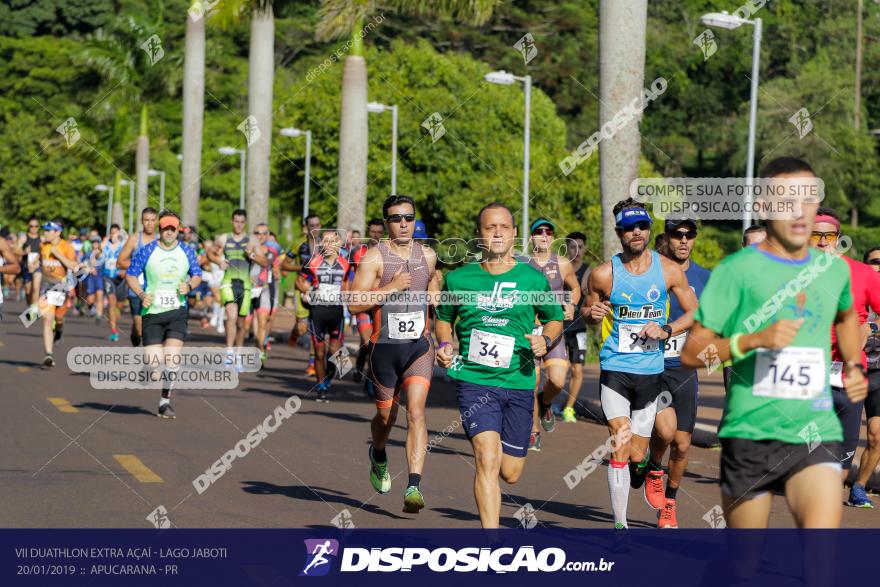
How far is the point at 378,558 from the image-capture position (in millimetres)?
8195

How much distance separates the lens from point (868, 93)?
65.9m

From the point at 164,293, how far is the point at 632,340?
717 centimetres

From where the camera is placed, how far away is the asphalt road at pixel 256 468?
31.8 feet

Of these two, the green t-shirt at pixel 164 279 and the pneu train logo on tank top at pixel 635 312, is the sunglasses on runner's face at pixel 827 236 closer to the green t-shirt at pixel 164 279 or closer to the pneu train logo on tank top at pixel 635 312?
the pneu train logo on tank top at pixel 635 312

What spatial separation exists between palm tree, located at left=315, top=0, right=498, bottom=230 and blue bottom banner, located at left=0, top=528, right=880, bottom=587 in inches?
691

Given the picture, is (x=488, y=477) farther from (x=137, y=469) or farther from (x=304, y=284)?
(x=304, y=284)

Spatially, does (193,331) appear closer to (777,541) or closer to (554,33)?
(777,541)

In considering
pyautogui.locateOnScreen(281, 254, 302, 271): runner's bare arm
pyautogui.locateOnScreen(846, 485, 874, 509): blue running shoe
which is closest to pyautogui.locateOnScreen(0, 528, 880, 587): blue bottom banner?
pyautogui.locateOnScreen(846, 485, 874, 509): blue running shoe

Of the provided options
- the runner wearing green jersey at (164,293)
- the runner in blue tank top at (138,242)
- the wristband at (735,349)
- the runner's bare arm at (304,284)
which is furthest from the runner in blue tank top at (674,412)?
the runner's bare arm at (304,284)

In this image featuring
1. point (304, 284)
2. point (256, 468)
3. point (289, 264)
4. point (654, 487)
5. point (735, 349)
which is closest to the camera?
point (735, 349)

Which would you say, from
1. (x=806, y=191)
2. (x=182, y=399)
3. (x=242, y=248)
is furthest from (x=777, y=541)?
(x=242, y=248)

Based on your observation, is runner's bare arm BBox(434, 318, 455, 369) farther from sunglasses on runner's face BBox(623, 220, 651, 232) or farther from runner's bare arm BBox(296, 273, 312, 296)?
runner's bare arm BBox(296, 273, 312, 296)

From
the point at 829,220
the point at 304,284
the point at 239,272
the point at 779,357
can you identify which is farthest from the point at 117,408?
the point at 779,357

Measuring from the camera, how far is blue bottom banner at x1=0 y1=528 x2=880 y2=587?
764 centimetres
